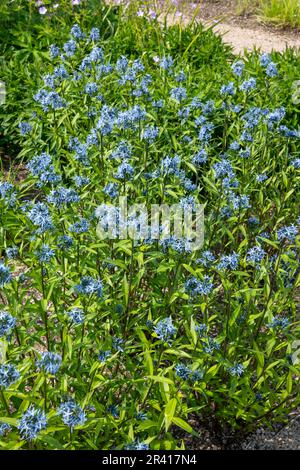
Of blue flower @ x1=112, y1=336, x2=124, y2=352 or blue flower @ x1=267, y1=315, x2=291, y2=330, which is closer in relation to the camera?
blue flower @ x1=112, y1=336, x2=124, y2=352

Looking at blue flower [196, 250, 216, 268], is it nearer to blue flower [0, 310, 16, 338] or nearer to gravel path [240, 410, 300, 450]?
gravel path [240, 410, 300, 450]

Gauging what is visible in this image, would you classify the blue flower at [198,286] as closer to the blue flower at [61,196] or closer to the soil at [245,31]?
the blue flower at [61,196]

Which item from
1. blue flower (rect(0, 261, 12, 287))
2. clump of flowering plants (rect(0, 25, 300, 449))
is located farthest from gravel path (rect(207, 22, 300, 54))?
blue flower (rect(0, 261, 12, 287))

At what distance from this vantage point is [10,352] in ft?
9.62

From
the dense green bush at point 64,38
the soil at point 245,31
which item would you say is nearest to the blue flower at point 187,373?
the dense green bush at point 64,38

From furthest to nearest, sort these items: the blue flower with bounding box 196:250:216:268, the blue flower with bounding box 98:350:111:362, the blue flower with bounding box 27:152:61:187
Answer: the blue flower with bounding box 27:152:61:187 → the blue flower with bounding box 196:250:216:268 → the blue flower with bounding box 98:350:111:362

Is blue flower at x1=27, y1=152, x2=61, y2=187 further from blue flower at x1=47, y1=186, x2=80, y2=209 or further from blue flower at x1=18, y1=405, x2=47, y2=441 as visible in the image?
blue flower at x1=18, y1=405, x2=47, y2=441

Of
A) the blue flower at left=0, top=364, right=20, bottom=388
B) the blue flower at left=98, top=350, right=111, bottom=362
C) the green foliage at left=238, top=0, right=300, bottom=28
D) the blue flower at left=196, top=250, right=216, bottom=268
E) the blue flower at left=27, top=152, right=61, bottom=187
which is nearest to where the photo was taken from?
the blue flower at left=0, top=364, right=20, bottom=388

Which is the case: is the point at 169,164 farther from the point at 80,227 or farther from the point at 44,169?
the point at 44,169

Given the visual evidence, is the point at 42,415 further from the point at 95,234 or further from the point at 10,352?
the point at 95,234

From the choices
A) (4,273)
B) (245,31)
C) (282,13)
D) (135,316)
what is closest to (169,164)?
(135,316)

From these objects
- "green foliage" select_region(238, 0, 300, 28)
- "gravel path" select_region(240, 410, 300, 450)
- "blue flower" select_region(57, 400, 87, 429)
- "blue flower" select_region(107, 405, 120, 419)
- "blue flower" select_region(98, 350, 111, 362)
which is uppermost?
"green foliage" select_region(238, 0, 300, 28)

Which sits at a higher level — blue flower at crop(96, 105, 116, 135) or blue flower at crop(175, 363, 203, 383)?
blue flower at crop(96, 105, 116, 135)

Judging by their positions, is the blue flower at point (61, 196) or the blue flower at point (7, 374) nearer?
the blue flower at point (7, 374)
